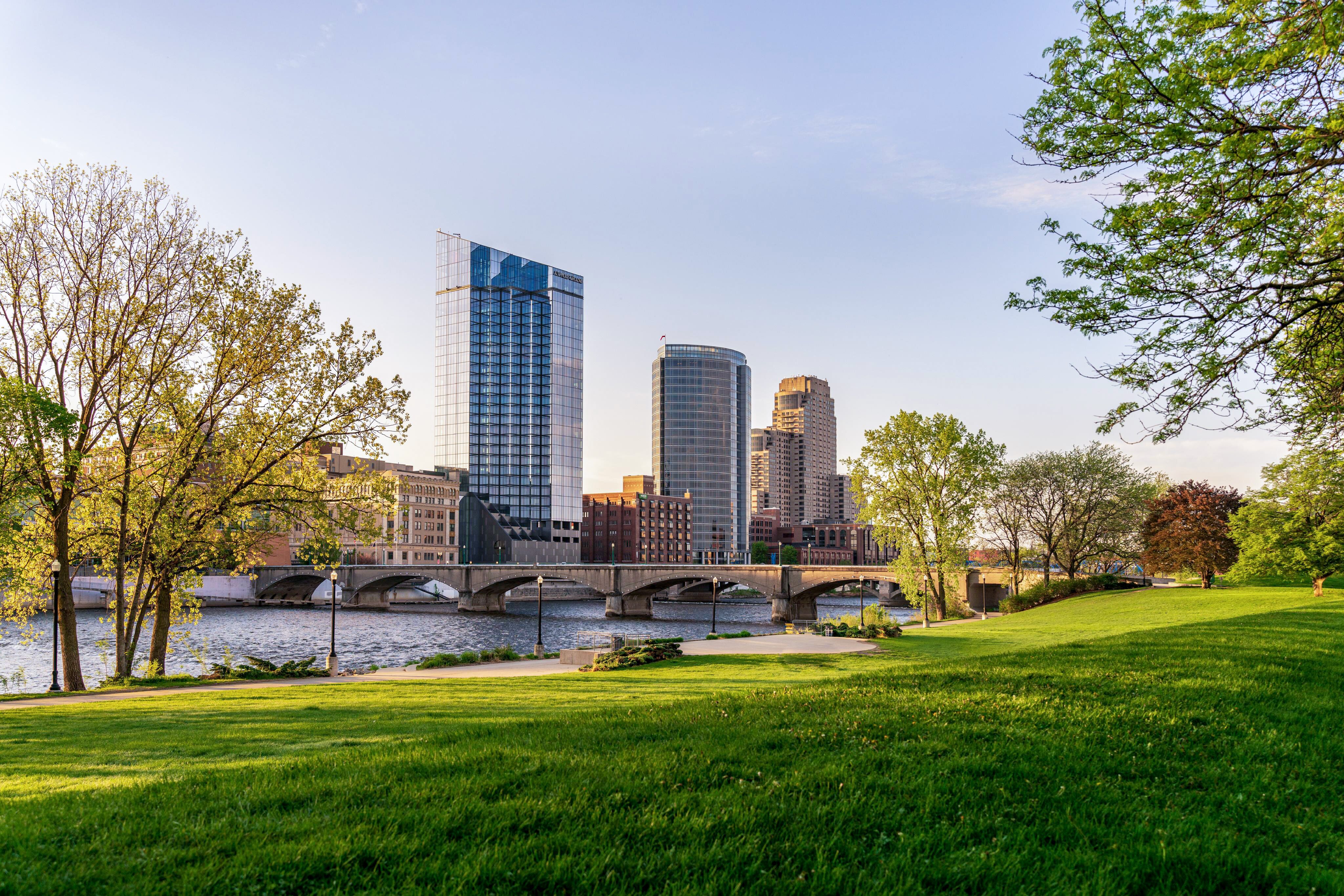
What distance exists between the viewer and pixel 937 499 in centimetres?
5153

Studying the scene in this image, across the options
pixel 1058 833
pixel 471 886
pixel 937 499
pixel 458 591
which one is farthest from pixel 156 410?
pixel 458 591

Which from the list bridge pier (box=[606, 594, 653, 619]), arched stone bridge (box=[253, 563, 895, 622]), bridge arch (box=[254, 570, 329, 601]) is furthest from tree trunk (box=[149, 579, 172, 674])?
bridge arch (box=[254, 570, 329, 601])

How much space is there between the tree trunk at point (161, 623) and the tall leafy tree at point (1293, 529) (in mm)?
34274

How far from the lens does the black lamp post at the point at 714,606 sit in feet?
177

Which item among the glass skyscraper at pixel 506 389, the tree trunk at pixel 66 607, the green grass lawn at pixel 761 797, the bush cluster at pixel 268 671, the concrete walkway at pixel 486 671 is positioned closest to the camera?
the green grass lawn at pixel 761 797

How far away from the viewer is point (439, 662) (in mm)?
30594

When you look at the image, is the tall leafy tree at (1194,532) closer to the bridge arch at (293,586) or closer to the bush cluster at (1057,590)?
the bush cluster at (1057,590)

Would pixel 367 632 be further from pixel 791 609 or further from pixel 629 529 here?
pixel 629 529

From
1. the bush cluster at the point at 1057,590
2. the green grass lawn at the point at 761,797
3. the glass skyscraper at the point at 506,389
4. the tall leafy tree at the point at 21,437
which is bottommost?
the bush cluster at the point at 1057,590

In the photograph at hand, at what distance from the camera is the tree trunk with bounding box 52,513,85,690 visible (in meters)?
23.4

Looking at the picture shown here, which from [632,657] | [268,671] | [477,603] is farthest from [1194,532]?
[477,603]

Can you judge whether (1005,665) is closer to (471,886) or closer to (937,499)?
(471,886)

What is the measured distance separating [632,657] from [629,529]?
519ft

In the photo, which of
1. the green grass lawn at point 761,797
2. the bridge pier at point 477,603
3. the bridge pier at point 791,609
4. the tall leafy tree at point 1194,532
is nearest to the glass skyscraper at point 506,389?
the bridge pier at point 477,603
